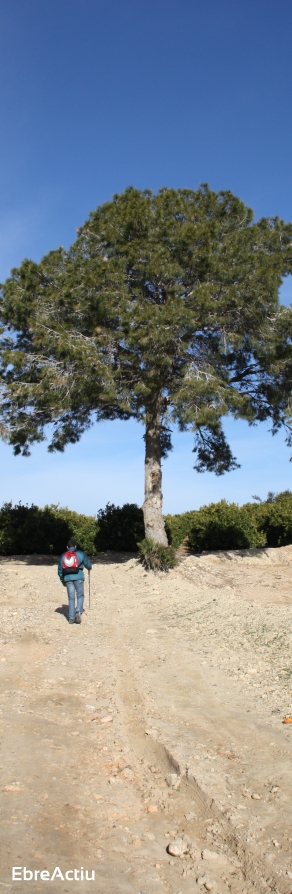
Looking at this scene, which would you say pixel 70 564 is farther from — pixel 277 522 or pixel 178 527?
pixel 277 522

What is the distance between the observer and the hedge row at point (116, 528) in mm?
17578

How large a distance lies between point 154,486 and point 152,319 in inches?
168

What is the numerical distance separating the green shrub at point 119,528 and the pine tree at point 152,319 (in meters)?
4.04

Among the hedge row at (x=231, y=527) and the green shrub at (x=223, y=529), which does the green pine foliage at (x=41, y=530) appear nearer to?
the hedge row at (x=231, y=527)

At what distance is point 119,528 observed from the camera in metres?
18.2

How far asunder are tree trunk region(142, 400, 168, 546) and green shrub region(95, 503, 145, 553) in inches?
151

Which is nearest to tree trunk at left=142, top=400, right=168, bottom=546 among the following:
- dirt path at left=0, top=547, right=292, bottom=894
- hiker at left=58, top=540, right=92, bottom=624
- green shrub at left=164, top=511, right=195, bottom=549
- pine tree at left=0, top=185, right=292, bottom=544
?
pine tree at left=0, top=185, right=292, bottom=544

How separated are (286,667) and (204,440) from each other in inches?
369

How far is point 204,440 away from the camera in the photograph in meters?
15.6

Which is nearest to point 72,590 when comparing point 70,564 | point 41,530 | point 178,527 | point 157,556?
point 70,564

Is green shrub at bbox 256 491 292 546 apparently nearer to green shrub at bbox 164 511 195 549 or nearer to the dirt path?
green shrub at bbox 164 511 195 549

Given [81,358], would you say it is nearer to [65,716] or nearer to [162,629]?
[162,629]

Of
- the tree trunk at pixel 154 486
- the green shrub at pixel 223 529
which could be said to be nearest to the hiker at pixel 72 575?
the tree trunk at pixel 154 486

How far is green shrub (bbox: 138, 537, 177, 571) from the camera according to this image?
13406 millimetres
